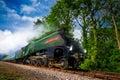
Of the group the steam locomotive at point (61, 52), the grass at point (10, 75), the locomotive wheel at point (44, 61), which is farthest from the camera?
the locomotive wheel at point (44, 61)

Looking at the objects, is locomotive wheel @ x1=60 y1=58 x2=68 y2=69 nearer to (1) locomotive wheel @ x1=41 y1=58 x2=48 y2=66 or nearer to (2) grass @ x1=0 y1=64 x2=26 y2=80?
(1) locomotive wheel @ x1=41 y1=58 x2=48 y2=66

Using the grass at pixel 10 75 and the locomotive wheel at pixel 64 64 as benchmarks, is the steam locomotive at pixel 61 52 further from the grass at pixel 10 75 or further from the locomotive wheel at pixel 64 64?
the grass at pixel 10 75

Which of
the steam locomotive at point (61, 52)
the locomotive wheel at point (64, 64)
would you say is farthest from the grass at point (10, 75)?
the steam locomotive at point (61, 52)

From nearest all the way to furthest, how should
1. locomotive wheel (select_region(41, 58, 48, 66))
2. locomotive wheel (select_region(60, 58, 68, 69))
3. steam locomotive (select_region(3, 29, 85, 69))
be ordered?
locomotive wheel (select_region(60, 58, 68, 69)) → steam locomotive (select_region(3, 29, 85, 69)) → locomotive wheel (select_region(41, 58, 48, 66))

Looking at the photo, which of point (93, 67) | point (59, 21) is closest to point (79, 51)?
point (93, 67)

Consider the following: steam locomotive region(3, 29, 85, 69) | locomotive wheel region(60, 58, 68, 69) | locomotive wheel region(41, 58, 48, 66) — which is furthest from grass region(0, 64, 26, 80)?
locomotive wheel region(41, 58, 48, 66)

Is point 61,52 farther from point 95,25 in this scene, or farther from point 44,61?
point 95,25

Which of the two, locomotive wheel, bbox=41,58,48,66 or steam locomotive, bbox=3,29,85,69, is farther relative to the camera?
locomotive wheel, bbox=41,58,48,66

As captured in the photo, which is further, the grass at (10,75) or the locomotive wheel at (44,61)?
the locomotive wheel at (44,61)

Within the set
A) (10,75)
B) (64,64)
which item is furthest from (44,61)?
(10,75)

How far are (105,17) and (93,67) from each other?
9937mm

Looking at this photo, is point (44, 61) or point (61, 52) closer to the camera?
point (61, 52)

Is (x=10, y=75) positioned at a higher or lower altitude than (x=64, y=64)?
lower

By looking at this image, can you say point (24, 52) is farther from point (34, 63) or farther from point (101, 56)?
point (101, 56)
